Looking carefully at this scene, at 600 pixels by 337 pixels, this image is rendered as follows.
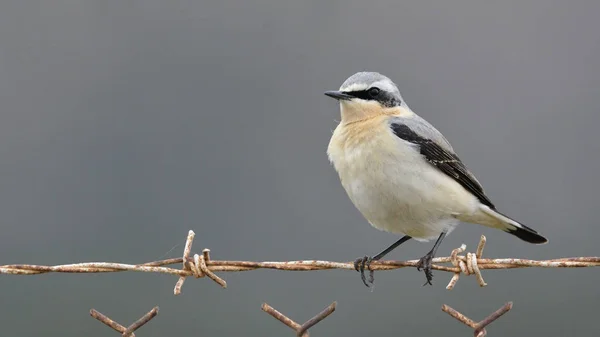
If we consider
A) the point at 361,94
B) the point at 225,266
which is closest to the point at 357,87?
the point at 361,94

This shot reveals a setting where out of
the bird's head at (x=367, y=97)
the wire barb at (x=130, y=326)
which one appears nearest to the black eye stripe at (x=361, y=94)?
the bird's head at (x=367, y=97)

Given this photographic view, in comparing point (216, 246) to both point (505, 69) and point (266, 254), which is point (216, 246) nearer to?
point (266, 254)

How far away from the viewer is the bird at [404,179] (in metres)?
6.21

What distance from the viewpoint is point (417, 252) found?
1348 centimetres

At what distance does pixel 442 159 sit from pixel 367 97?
0.75 metres

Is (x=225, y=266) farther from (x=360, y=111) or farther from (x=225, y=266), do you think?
(x=360, y=111)

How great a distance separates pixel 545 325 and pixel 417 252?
2716mm

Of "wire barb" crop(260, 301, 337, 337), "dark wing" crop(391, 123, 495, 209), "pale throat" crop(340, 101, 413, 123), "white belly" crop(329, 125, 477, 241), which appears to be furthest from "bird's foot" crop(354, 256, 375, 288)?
"wire barb" crop(260, 301, 337, 337)

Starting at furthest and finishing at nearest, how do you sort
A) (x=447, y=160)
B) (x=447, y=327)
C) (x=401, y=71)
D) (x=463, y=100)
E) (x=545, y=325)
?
(x=401, y=71) → (x=463, y=100) → (x=447, y=327) → (x=545, y=325) → (x=447, y=160)

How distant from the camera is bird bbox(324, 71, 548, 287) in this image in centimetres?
621

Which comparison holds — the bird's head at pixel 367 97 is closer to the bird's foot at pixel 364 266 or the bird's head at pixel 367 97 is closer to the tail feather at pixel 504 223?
the tail feather at pixel 504 223

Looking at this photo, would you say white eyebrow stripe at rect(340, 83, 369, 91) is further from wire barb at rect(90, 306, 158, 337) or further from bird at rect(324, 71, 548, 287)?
wire barb at rect(90, 306, 158, 337)

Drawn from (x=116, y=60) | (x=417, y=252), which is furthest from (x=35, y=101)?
(x=417, y=252)

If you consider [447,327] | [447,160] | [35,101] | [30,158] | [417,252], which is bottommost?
[447,327]
